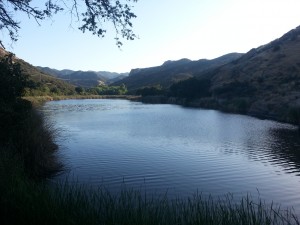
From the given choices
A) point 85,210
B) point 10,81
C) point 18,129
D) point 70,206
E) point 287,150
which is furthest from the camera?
point 287,150

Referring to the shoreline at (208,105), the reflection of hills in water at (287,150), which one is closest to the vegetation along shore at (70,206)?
the reflection of hills in water at (287,150)

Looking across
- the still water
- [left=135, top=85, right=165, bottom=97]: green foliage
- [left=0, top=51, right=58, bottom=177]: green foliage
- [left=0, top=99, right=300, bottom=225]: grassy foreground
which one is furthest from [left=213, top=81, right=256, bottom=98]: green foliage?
[left=0, top=99, right=300, bottom=225]: grassy foreground

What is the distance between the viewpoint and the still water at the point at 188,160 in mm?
19312

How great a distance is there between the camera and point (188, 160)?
2605cm

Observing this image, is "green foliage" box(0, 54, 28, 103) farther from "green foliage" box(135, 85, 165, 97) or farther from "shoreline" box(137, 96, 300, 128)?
"green foliage" box(135, 85, 165, 97)

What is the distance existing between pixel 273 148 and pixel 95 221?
24883 mm

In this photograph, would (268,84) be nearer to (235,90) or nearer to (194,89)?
(235,90)

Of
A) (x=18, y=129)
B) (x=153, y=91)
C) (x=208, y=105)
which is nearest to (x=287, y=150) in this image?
(x=18, y=129)

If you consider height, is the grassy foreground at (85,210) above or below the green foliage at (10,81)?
below

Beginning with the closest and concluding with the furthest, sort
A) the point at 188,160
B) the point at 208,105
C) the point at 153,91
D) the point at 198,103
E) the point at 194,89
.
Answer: the point at 188,160 < the point at 208,105 < the point at 198,103 < the point at 194,89 < the point at 153,91

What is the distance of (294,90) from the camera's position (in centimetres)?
7000

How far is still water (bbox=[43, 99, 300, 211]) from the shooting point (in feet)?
63.4

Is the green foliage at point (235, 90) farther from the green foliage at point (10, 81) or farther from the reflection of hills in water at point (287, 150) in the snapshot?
the green foliage at point (10, 81)

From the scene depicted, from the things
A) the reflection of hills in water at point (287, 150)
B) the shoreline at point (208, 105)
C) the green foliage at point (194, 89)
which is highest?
the green foliage at point (194, 89)
